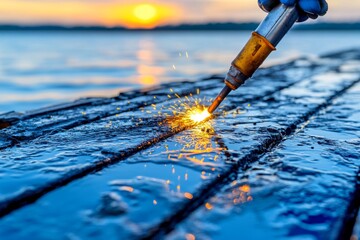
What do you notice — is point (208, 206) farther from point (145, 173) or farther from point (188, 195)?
point (145, 173)

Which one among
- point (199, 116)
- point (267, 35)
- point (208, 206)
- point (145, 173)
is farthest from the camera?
A: point (199, 116)

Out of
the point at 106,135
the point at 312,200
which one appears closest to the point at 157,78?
the point at 106,135

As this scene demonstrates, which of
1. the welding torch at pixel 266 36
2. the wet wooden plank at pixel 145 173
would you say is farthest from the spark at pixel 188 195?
the welding torch at pixel 266 36

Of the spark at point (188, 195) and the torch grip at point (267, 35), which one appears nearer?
the spark at point (188, 195)

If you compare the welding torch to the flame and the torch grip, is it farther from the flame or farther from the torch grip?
the flame

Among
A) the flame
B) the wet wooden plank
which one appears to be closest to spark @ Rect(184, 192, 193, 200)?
the wet wooden plank

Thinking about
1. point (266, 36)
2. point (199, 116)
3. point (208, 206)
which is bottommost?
point (208, 206)

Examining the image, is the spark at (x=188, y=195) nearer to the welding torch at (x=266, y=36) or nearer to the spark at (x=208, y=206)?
the spark at (x=208, y=206)

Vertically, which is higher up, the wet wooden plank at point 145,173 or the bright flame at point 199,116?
the bright flame at point 199,116

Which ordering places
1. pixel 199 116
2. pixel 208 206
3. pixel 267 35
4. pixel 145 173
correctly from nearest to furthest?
pixel 208 206 → pixel 145 173 → pixel 267 35 → pixel 199 116

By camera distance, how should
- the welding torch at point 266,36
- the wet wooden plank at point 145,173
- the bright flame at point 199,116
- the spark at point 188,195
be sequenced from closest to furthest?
the wet wooden plank at point 145,173
the spark at point 188,195
the welding torch at point 266,36
the bright flame at point 199,116

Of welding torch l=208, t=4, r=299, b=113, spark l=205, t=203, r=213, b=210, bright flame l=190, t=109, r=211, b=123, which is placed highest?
welding torch l=208, t=4, r=299, b=113

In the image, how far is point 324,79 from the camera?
5.49m

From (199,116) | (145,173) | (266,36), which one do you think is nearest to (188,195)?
(145,173)
